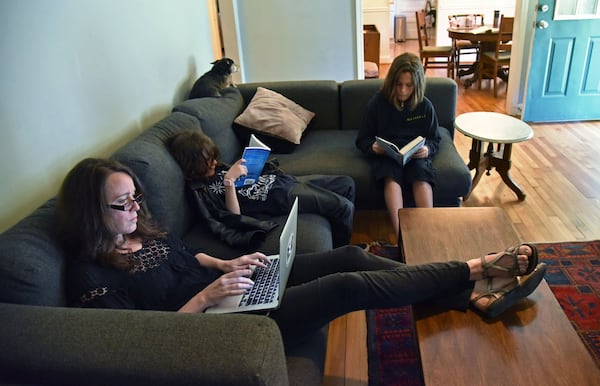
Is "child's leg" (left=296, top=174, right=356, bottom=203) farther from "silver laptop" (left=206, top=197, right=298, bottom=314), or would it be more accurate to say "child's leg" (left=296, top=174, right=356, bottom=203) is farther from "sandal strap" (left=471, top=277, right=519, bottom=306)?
"sandal strap" (left=471, top=277, right=519, bottom=306)

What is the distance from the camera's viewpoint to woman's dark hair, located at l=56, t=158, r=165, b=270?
129 cm

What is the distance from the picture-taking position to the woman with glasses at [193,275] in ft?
4.25

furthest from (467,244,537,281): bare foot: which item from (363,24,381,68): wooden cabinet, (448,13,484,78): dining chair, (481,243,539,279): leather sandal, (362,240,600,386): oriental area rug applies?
(448,13,484,78): dining chair

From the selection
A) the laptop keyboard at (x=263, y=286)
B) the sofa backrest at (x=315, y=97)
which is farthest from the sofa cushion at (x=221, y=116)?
the laptop keyboard at (x=263, y=286)

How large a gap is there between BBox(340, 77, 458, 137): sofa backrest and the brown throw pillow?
12.0 inches

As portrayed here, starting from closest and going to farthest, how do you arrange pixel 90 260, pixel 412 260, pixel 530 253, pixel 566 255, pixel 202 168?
pixel 90 260 < pixel 530 253 < pixel 412 260 < pixel 202 168 < pixel 566 255

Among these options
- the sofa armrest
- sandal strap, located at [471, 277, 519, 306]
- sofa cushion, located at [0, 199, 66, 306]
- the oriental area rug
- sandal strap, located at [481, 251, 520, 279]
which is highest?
sofa cushion, located at [0, 199, 66, 306]

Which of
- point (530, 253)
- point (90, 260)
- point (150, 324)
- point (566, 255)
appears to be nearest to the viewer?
point (150, 324)

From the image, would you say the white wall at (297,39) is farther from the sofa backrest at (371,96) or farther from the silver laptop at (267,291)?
the silver laptop at (267,291)

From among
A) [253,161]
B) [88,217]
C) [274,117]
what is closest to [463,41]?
[274,117]

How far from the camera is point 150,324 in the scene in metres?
1.05

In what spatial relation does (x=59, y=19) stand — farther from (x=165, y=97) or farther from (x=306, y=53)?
(x=306, y=53)

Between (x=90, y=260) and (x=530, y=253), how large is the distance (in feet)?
4.50

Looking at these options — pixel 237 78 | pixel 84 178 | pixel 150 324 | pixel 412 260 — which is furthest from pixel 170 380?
pixel 237 78
